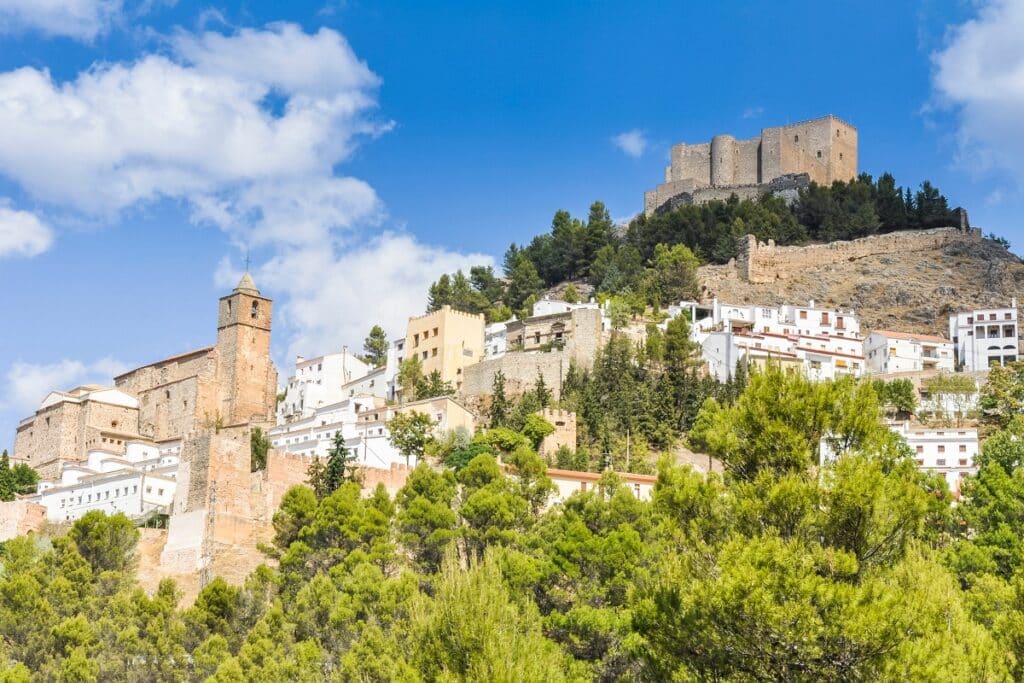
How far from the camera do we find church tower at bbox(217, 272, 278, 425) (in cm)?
7150

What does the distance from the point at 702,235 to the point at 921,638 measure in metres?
77.5

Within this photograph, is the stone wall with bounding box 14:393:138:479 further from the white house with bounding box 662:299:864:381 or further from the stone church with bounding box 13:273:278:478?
the white house with bounding box 662:299:864:381

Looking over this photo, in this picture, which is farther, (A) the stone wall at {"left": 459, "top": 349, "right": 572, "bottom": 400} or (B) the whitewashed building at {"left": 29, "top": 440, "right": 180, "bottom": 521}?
(A) the stone wall at {"left": 459, "top": 349, "right": 572, "bottom": 400}

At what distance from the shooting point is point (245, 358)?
7225 centimetres

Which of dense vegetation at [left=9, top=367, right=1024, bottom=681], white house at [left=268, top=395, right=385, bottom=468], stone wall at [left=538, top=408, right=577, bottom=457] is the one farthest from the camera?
white house at [left=268, top=395, right=385, bottom=468]

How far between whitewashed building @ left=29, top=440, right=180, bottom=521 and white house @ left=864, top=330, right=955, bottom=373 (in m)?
40.0

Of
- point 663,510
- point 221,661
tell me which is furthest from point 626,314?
point 663,510

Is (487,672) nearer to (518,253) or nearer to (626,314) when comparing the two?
(626,314)

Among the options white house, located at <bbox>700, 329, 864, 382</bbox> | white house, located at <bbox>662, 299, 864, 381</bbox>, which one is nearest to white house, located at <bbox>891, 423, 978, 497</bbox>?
white house, located at <bbox>700, 329, 864, 382</bbox>

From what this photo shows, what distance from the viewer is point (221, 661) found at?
3716cm

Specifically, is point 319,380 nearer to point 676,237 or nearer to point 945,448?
point 676,237

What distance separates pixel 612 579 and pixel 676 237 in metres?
63.4

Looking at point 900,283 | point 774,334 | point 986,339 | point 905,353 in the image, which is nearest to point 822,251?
point 900,283

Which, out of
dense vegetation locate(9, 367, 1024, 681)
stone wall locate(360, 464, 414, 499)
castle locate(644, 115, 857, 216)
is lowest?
dense vegetation locate(9, 367, 1024, 681)
